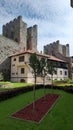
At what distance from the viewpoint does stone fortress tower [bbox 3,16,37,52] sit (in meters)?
63.1

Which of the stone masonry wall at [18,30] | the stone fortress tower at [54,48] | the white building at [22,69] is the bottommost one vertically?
the white building at [22,69]

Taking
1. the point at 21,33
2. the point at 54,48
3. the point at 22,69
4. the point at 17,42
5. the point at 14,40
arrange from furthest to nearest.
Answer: the point at 54,48, the point at 21,33, the point at 14,40, the point at 17,42, the point at 22,69

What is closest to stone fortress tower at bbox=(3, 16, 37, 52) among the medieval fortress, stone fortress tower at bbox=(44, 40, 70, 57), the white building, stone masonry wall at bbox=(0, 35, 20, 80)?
the medieval fortress

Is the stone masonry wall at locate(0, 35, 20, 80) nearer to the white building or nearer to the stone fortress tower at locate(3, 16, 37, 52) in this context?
the white building

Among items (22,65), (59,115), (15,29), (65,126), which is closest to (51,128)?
(65,126)

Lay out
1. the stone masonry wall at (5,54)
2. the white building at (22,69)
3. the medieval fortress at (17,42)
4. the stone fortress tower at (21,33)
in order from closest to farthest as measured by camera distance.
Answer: the white building at (22,69)
the stone masonry wall at (5,54)
the medieval fortress at (17,42)
the stone fortress tower at (21,33)

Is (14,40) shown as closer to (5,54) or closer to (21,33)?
(21,33)

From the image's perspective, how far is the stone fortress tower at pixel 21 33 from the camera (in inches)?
2485

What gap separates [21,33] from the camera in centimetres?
6384

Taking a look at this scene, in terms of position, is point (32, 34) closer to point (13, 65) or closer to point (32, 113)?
point (13, 65)

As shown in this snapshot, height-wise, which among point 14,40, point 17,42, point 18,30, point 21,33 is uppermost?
point 18,30

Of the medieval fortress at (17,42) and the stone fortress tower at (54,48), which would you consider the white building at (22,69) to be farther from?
the stone fortress tower at (54,48)

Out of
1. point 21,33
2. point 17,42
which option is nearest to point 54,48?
point 21,33

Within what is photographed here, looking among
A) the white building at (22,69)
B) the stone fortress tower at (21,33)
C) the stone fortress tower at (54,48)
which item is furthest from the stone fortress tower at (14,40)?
the stone fortress tower at (54,48)
